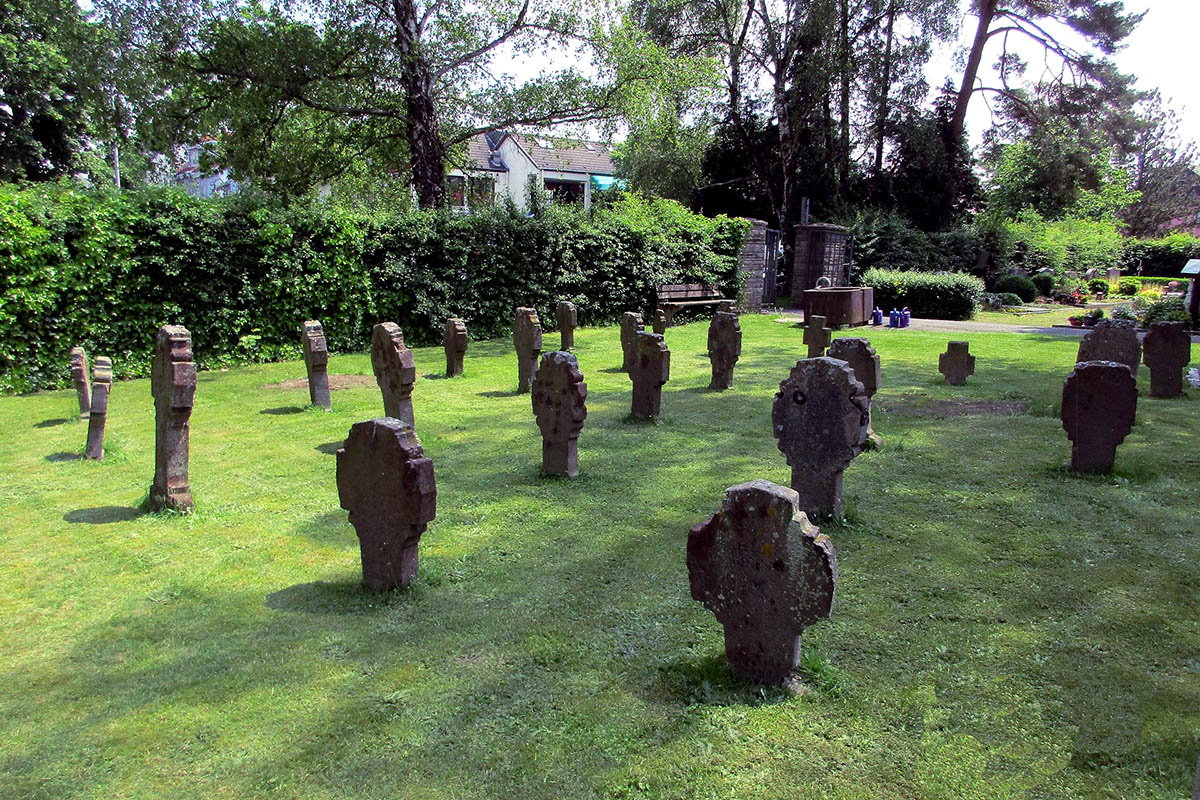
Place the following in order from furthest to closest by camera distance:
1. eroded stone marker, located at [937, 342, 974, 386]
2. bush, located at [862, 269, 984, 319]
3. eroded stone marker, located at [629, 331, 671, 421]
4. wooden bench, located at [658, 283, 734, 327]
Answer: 1. bush, located at [862, 269, 984, 319]
2. wooden bench, located at [658, 283, 734, 327]
3. eroded stone marker, located at [937, 342, 974, 386]
4. eroded stone marker, located at [629, 331, 671, 421]

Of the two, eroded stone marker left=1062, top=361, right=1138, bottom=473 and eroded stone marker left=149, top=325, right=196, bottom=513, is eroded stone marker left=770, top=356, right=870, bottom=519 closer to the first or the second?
eroded stone marker left=1062, top=361, right=1138, bottom=473

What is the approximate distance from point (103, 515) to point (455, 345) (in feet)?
23.8

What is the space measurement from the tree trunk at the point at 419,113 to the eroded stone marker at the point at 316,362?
8.86 meters

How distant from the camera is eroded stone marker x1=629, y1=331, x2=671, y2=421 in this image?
29.9ft

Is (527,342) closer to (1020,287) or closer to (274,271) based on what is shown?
(274,271)

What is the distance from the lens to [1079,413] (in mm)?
6801

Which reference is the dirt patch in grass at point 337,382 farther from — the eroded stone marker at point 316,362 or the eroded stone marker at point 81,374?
the eroded stone marker at point 81,374

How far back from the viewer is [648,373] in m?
9.38

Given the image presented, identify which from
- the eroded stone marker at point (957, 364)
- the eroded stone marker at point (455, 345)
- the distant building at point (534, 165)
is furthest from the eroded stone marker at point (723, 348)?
the distant building at point (534, 165)

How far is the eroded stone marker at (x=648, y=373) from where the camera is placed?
9125mm

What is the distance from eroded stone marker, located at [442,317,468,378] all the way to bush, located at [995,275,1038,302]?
908 inches

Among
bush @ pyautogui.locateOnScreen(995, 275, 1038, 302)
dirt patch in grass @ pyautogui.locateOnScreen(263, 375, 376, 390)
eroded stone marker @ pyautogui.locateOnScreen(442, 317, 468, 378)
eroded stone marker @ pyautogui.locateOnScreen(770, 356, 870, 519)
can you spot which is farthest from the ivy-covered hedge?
bush @ pyautogui.locateOnScreen(995, 275, 1038, 302)

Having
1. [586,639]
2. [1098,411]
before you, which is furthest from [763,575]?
[1098,411]

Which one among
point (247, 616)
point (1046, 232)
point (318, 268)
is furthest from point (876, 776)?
point (1046, 232)
